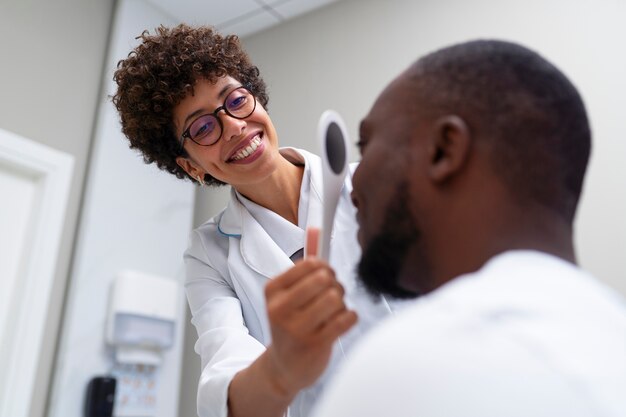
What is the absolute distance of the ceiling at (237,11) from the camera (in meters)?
2.44

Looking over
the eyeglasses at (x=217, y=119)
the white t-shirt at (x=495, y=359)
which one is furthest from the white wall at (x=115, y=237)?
the white t-shirt at (x=495, y=359)

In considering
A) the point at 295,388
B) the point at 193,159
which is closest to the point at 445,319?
the point at 295,388

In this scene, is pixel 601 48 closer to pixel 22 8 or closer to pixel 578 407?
pixel 578 407

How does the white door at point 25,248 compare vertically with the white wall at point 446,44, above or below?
below

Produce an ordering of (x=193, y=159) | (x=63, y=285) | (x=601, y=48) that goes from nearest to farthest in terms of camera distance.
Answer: (x=193, y=159) < (x=601, y=48) < (x=63, y=285)

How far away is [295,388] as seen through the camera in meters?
0.71

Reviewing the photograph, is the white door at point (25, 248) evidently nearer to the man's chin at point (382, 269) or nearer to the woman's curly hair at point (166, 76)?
the woman's curly hair at point (166, 76)

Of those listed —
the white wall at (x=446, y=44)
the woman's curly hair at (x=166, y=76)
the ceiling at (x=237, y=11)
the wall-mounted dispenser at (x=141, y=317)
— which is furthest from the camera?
the ceiling at (x=237, y=11)

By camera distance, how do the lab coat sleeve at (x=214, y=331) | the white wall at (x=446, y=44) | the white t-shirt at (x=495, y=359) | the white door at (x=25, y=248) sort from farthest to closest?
the white door at (x=25, y=248) → the white wall at (x=446, y=44) → the lab coat sleeve at (x=214, y=331) → the white t-shirt at (x=495, y=359)

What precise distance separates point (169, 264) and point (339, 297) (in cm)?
185

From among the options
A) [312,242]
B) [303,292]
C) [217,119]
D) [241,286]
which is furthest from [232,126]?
[303,292]

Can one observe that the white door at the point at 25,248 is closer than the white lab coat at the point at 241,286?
No

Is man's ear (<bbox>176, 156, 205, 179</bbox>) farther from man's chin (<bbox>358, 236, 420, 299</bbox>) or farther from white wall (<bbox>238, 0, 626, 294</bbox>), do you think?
white wall (<bbox>238, 0, 626, 294</bbox>)

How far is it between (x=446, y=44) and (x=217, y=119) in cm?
120
